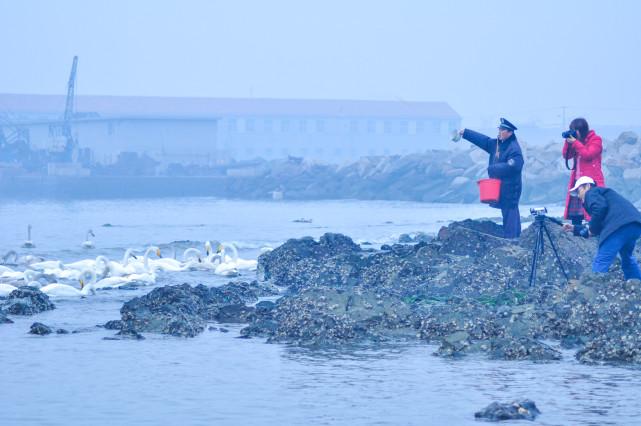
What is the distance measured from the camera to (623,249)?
1147 centimetres

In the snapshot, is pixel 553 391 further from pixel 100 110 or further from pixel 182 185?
pixel 100 110

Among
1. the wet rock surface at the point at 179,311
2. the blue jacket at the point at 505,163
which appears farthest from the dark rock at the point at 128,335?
the blue jacket at the point at 505,163

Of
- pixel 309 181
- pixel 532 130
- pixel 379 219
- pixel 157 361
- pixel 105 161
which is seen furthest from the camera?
pixel 532 130

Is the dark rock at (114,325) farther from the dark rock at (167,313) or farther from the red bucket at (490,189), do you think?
the red bucket at (490,189)

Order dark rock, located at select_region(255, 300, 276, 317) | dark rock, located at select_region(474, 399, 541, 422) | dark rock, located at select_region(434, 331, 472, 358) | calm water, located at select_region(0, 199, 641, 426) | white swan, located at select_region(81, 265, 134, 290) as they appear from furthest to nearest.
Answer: white swan, located at select_region(81, 265, 134, 290), dark rock, located at select_region(255, 300, 276, 317), dark rock, located at select_region(434, 331, 472, 358), calm water, located at select_region(0, 199, 641, 426), dark rock, located at select_region(474, 399, 541, 422)

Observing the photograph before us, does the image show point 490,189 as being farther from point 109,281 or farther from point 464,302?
point 109,281

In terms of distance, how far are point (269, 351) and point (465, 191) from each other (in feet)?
183

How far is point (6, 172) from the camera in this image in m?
87.4

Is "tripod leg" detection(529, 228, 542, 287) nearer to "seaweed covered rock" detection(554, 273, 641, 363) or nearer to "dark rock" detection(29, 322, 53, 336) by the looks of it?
"seaweed covered rock" detection(554, 273, 641, 363)

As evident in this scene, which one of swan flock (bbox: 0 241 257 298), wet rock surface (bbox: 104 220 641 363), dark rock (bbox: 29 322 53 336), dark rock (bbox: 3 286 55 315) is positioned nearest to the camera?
wet rock surface (bbox: 104 220 641 363)

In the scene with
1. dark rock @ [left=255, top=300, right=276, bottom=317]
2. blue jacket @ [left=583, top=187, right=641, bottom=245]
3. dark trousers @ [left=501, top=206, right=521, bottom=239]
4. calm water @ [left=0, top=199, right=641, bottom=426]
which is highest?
blue jacket @ [left=583, top=187, right=641, bottom=245]

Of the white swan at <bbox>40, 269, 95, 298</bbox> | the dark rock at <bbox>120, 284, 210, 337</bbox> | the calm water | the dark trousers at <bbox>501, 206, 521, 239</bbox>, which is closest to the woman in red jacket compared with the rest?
the dark trousers at <bbox>501, 206, 521, 239</bbox>

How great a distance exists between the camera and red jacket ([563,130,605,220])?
1303cm

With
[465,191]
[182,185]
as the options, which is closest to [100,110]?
[182,185]
